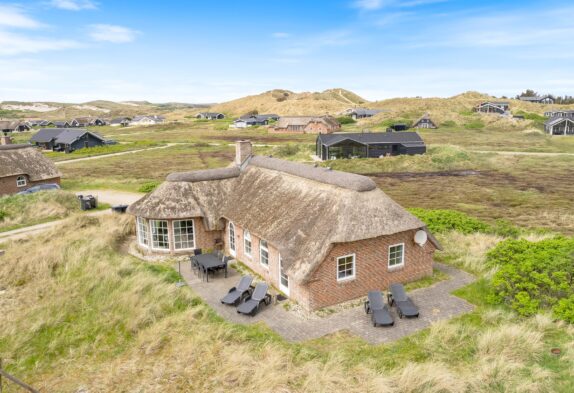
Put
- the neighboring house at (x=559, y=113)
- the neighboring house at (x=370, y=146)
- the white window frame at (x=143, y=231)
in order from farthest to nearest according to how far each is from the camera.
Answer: the neighboring house at (x=559, y=113), the neighboring house at (x=370, y=146), the white window frame at (x=143, y=231)

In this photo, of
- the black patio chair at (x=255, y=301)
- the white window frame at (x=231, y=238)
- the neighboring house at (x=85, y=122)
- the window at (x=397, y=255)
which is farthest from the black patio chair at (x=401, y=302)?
the neighboring house at (x=85, y=122)

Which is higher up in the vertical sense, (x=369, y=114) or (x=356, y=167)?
(x=369, y=114)

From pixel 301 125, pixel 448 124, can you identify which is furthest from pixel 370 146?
pixel 448 124

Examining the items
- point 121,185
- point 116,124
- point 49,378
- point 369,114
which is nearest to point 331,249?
point 49,378

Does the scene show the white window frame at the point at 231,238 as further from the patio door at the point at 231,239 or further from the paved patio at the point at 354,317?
the paved patio at the point at 354,317

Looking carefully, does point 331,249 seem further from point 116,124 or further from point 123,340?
point 116,124

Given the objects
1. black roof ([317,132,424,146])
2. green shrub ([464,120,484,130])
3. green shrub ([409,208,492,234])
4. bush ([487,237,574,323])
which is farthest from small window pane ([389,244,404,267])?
green shrub ([464,120,484,130])
